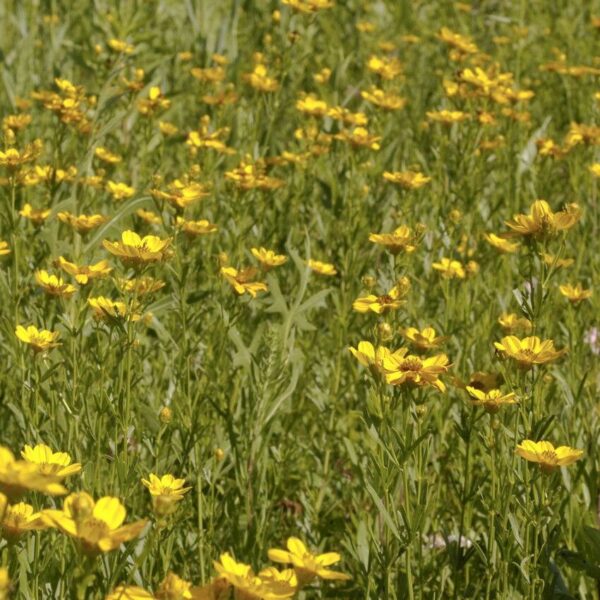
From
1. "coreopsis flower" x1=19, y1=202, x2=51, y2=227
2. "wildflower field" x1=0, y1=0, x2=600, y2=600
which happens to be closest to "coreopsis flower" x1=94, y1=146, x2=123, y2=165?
"wildflower field" x1=0, y1=0, x2=600, y2=600

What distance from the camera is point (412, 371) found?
1603 millimetres

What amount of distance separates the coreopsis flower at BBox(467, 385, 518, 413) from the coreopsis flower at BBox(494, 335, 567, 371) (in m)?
0.06

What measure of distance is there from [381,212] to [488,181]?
81 cm

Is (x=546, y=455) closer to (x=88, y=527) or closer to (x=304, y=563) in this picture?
(x=304, y=563)

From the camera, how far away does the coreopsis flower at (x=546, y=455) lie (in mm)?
1529

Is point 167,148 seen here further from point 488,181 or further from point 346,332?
point 346,332

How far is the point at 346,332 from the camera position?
2477 millimetres

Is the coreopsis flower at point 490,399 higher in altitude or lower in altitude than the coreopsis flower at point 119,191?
higher

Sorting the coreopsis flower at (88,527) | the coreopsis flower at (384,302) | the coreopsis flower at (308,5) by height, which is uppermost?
the coreopsis flower at (308,5)

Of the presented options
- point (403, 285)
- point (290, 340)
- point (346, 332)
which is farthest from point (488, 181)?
point (403, 285)

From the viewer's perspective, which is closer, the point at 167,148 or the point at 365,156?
the point at 365,156

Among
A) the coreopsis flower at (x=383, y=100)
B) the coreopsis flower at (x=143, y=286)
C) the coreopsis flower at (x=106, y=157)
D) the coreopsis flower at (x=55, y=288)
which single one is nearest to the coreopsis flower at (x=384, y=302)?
the coreopsis flower at (x=143, y=286)

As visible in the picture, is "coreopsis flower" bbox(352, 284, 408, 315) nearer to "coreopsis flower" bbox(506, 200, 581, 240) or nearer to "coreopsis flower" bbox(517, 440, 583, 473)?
"coreopsis flower" bbox(506, 200, 581, 240)

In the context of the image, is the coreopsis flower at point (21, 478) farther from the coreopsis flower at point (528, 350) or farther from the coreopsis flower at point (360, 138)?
the coreopsis flower at point (360, 138)
